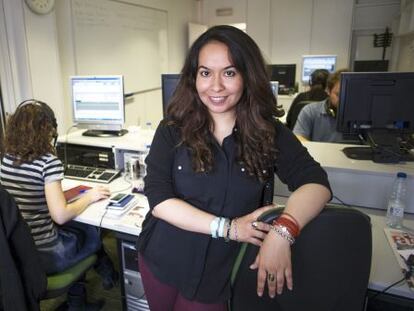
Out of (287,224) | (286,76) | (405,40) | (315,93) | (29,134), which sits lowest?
(287,224)

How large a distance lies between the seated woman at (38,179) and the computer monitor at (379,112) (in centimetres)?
148

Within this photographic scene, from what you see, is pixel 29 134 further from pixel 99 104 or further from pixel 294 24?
pixel 294 24

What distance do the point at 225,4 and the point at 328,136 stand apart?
209 inches

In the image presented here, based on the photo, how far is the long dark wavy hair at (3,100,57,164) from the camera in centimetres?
145

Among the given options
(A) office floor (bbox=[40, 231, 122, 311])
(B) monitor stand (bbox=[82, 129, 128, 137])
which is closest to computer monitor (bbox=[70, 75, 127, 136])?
(B) monitor stand (bbox=[82, 129, 128, 137])

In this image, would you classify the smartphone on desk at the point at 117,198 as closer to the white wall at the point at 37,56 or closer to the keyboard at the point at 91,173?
the keyboard at the point at 91,173

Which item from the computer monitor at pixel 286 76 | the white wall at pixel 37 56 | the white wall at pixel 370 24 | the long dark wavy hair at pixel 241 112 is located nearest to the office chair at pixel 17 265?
the long dark wavy hair at pixel 241 112

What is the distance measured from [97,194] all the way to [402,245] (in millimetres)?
1418

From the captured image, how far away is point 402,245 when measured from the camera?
1312mm

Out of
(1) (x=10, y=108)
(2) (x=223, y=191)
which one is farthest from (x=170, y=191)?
(1) (x=10, y=108)

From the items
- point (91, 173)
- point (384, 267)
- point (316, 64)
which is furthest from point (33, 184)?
point (316, 64)

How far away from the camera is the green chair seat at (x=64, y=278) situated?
1421 millimetres

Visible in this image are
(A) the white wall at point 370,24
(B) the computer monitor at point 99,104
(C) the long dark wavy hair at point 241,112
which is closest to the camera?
(C) the long dark wavy hair at point 241,112

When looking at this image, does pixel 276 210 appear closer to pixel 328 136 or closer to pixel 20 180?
pixel 20 180
